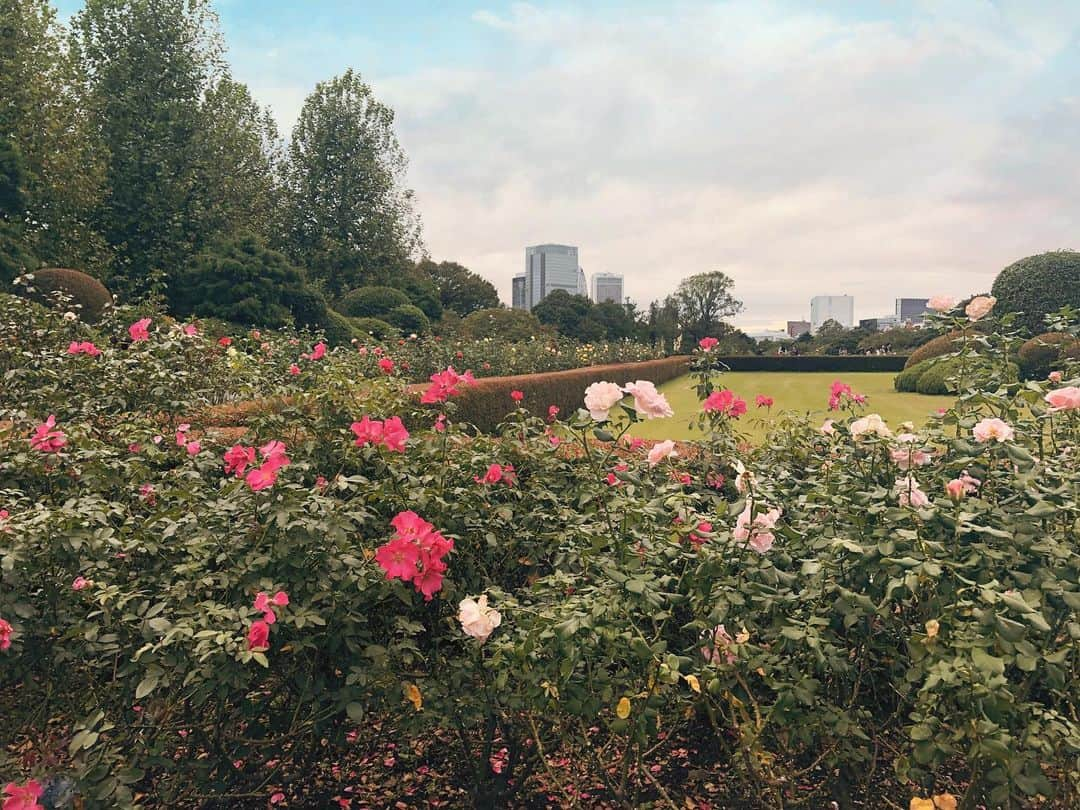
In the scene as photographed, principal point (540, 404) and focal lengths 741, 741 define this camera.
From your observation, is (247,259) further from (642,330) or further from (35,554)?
(642,330)

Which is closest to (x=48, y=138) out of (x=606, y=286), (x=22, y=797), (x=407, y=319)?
(x=407, y=319)

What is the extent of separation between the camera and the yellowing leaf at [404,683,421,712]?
185 centimetres

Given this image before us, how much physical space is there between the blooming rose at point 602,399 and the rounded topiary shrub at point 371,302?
66.4 ft

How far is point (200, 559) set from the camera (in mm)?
1928

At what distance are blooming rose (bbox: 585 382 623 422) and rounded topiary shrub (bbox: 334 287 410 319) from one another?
20.2 meters

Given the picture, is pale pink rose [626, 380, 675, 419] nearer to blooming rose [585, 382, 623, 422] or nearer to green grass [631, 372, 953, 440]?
blooming rose [585, 382, 623, 422]

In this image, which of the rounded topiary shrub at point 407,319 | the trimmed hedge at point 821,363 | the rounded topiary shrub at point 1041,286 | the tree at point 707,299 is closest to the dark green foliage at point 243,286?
the rounded topiary shrub at point 407,319

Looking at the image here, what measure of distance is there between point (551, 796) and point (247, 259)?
13820 mm

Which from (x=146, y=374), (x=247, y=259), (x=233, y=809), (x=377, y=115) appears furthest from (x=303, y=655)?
(x=377, y=115)

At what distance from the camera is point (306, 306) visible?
50.2ft

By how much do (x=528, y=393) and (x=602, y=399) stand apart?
6521 millimetres

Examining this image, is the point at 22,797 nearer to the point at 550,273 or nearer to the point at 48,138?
the point at 48,138

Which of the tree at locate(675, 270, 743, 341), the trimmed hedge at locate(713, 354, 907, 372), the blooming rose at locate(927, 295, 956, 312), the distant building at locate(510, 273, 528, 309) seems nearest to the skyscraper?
the distant building at locate(510, 273, 528, 309)

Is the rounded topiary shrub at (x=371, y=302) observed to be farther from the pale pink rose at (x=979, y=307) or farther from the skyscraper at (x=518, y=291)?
the skyscraper at (x=518, y=291)
